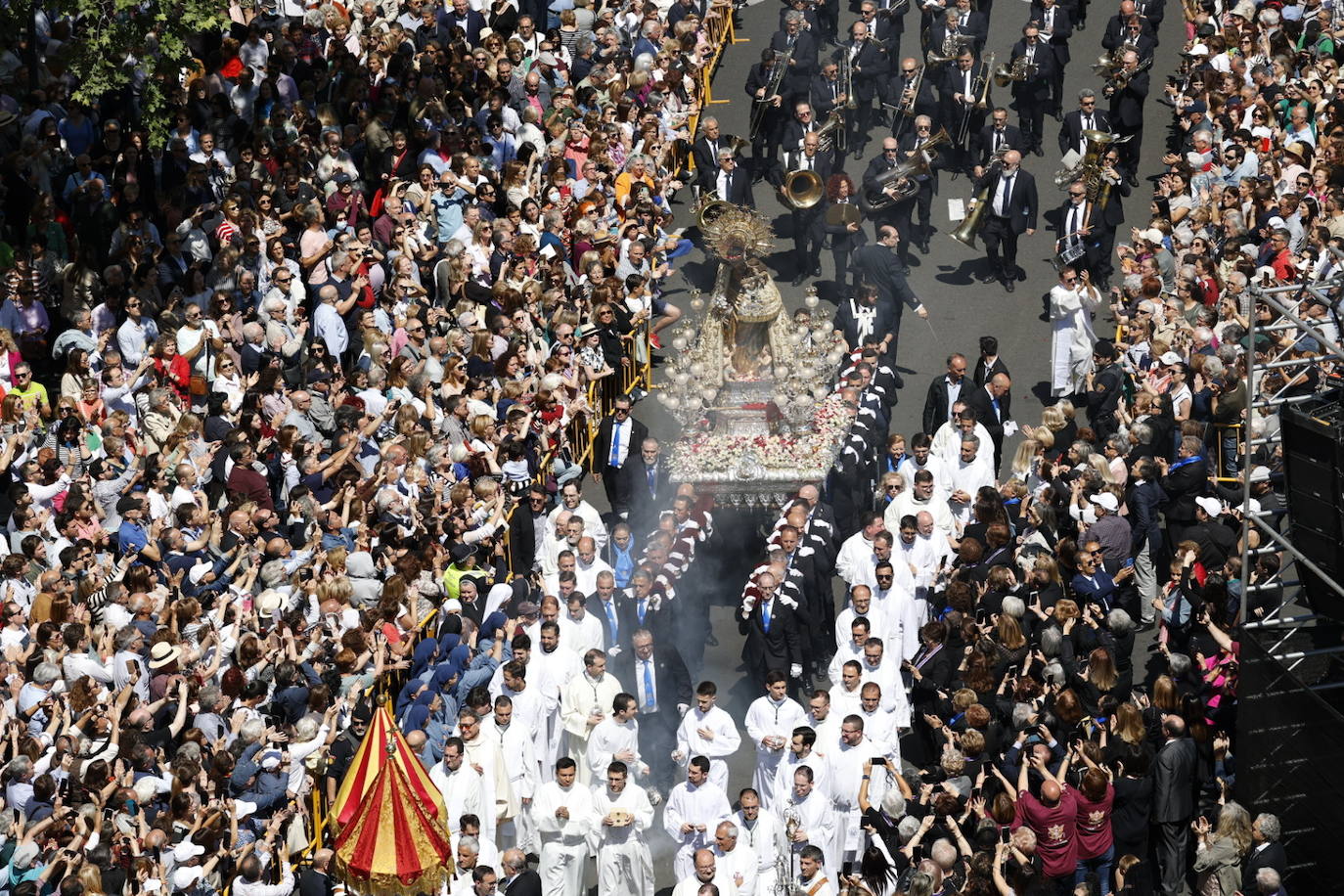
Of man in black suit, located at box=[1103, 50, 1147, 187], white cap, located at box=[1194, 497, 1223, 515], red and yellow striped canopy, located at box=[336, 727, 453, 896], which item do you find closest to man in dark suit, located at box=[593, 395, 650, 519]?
white cap, located at box=[1194, 497, 1223, 515]

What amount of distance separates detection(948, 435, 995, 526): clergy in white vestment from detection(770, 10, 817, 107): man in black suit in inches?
345

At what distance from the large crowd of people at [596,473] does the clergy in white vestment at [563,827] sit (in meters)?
0.04

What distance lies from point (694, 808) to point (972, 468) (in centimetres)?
564

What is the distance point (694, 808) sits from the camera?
2069cm

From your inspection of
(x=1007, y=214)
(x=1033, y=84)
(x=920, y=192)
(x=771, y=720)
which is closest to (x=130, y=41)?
(x=920, y=192)

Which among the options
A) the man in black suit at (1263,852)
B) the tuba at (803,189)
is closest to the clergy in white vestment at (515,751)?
the man in black suit at (1263,852)

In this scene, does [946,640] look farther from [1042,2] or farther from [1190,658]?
[1042,2]

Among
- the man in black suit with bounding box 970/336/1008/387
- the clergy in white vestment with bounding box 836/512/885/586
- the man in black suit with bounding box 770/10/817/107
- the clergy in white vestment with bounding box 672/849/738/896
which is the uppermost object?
the man in black suit with bounding box 770/10/817/107

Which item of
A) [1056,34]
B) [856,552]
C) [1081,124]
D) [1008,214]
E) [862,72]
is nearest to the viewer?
[856,552]

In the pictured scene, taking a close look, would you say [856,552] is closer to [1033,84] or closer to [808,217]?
[808,217]

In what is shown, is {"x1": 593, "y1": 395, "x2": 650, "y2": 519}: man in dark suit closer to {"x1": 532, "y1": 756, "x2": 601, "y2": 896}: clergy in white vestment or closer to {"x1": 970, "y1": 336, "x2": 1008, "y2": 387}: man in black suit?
{"x1": 970, "y1": 336, "x2": 1008, "y2": 387}: man in black suit

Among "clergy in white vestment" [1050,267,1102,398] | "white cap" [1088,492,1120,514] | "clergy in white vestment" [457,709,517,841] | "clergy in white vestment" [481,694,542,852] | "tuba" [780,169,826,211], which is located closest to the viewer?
"clergy in white vestment" [457,709,517,841]

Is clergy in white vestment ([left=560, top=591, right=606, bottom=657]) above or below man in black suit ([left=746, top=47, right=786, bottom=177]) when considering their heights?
below

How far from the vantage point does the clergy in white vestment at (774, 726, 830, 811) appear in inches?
811
